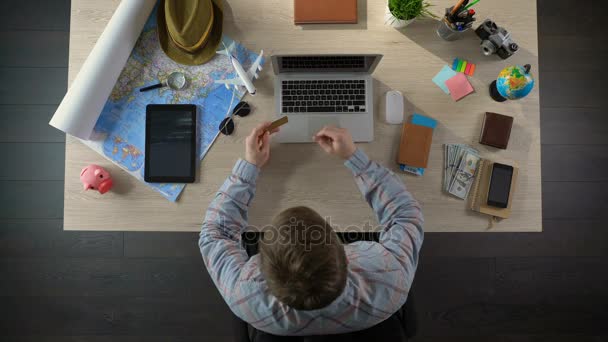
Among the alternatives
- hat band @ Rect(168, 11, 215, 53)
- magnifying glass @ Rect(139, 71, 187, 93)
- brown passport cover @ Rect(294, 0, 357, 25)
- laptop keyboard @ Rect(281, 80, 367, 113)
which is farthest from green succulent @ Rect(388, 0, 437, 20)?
magnifying glass @ Rect(139, 71, 187, 93)

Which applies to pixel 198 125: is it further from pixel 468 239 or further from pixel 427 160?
pixel 468 239

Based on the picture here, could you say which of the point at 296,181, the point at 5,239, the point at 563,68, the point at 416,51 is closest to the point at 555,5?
the point at 563,68

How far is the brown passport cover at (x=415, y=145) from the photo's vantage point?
3.59ft

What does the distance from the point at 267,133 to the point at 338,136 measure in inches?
8.3

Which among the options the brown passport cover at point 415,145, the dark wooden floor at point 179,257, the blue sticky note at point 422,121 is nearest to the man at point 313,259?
the brown passport cover at point 415,145

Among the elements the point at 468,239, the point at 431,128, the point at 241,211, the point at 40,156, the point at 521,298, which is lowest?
the point at 521,298

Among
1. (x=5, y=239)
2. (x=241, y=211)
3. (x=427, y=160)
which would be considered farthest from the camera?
(x=5, y=239)

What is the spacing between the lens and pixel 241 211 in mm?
1010

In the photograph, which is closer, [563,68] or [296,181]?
[296,181]

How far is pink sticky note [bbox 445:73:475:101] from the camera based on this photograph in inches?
44.4

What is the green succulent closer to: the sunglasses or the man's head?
the sunglasses

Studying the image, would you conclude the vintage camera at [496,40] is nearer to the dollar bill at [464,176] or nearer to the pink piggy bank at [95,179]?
the dollar bill at [464,176]

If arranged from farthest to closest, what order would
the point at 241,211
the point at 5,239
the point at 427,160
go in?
the point at 5,239
the point at 427,160
the point at 241,211

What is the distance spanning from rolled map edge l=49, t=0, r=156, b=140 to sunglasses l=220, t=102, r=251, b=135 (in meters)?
0.36
